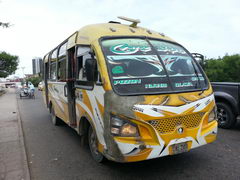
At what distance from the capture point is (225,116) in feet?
20.8

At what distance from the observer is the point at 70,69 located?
5.43 meters

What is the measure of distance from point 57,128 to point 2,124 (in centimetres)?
251

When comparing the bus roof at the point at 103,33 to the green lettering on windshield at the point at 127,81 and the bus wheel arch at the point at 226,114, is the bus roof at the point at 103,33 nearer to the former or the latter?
the green lettering on windshield at the point at 127,81

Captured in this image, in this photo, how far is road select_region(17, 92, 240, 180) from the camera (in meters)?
3.70

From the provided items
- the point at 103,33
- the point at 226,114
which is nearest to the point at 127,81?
the point at 103,33

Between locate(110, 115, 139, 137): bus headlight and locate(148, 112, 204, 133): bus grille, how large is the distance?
27cm

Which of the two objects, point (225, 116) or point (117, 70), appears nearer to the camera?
point (117, 70)

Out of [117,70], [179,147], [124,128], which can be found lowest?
→ [179,147]

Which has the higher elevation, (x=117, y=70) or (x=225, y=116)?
(x=117, y=70)

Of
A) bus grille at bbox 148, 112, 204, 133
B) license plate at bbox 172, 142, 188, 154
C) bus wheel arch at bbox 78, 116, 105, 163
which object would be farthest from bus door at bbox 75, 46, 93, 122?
license plate at bbox 172, 142, 188, 154

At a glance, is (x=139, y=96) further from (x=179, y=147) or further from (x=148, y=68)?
(x=179, y=147)

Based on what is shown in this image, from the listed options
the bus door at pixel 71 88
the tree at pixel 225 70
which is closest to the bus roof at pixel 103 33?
the bus door at pixel 71 88

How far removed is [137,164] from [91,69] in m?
1.94

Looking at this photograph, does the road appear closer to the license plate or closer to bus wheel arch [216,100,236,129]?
the license plate
